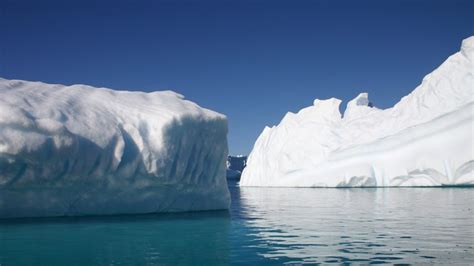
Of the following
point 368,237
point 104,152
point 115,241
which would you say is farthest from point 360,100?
point 115,241

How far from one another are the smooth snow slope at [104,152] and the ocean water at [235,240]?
86 centimetres

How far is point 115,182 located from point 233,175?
Answer: 92.0 meters

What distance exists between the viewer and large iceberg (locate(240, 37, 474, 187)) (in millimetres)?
39906

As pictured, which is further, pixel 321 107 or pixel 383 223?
pixel 321 107

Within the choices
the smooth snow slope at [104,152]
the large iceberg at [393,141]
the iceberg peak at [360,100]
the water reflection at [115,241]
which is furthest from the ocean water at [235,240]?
the iceberg peak at [360,100]

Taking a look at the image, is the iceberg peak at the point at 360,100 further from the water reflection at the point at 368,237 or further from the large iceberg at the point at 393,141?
the water reflection at the point at 368,237

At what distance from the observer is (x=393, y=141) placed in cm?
4359

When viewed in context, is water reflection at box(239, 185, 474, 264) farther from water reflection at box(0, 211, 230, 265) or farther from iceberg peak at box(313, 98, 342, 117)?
iceberg peak at box(313, 98, 342, 117)

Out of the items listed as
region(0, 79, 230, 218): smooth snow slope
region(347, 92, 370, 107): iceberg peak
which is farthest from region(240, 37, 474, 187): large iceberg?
region(0, 79, 230, 218): smooth snow slope

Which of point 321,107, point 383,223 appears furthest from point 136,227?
point 321,107

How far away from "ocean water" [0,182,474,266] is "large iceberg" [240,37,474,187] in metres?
26.5

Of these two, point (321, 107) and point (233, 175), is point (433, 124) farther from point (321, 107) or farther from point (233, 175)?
point (233, 175)

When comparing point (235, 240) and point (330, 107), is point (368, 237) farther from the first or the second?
point (330, 107)

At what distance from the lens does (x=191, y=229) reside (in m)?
12.9
